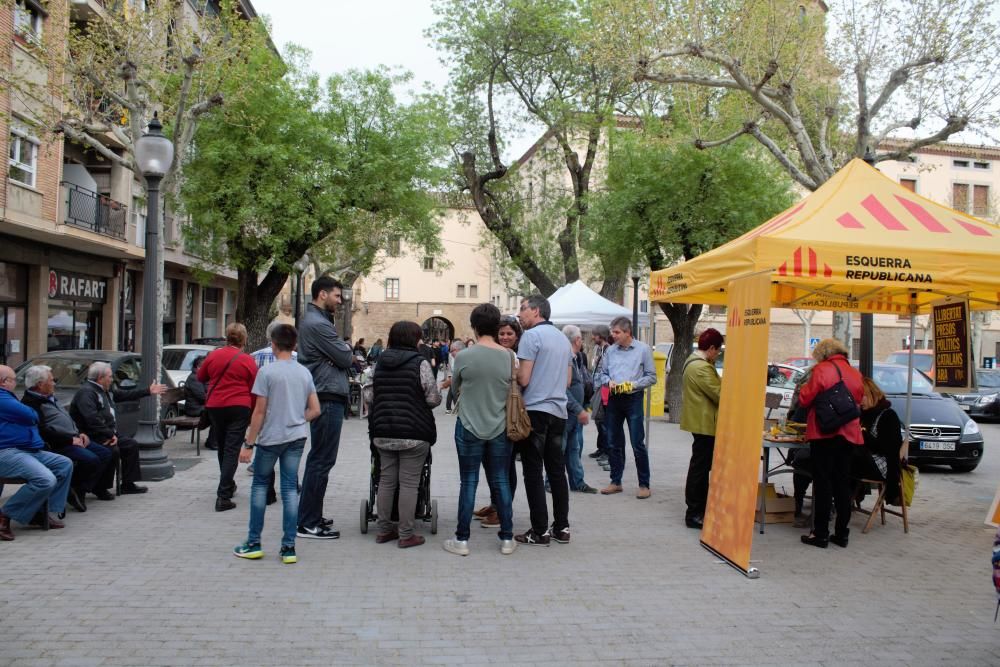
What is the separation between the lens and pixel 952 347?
809 centimetres

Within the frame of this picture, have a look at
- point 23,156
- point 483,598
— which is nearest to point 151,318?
point 483,598

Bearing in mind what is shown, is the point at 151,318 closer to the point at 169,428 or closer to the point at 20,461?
the point at 20,461

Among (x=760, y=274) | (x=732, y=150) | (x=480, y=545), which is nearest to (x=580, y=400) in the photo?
(x=480, y=545)

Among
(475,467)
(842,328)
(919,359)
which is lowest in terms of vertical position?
(475,467)

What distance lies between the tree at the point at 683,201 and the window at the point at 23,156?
43.4 ft

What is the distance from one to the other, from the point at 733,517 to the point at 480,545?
78.0 inches

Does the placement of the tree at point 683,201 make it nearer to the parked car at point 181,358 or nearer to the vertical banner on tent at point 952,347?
the vertical banner on tent at point 952,347

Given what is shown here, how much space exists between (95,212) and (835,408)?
21.1 meters

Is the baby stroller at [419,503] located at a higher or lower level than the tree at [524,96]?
lower

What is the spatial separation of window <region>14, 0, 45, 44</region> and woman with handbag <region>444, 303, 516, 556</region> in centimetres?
1606

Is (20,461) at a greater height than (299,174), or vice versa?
(299,174)

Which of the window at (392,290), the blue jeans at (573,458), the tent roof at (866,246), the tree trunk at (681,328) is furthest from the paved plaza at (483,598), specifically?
the window at (392,290)

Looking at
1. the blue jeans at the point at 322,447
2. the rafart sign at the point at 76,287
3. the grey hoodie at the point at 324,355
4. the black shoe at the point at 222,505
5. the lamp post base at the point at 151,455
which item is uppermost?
the rafart sign at the point at 76,287

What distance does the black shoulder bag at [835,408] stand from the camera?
6.55m
